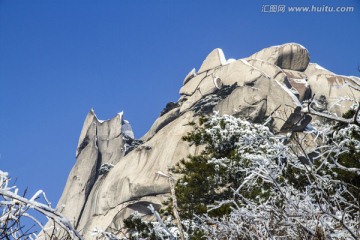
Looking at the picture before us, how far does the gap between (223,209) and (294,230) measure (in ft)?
39.7

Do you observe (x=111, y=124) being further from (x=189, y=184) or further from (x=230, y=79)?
(x=189, y=184)

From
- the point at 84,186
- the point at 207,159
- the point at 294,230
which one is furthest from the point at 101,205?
the point at 294,230

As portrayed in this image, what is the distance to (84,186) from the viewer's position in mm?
54531

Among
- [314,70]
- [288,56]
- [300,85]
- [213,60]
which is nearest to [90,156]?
[213,60]

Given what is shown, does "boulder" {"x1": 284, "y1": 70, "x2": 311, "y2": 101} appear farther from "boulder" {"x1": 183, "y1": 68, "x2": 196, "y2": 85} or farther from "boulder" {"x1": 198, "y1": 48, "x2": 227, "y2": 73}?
"boulder" {"x1": 183, "y1": 68, "x2": 196, "y2": 85}

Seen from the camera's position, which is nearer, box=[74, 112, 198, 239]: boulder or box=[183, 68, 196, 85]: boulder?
box=[74, 112, 198, 239]: boulder

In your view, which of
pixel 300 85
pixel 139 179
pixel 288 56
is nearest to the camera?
pixel 139 179

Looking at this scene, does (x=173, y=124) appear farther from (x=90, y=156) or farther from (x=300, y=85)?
(x=300, y=85)

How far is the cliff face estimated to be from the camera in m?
44.6

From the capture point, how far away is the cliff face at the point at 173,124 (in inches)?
1754

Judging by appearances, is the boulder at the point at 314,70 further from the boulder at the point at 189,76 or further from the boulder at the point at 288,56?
the boulder at the point at 189,76

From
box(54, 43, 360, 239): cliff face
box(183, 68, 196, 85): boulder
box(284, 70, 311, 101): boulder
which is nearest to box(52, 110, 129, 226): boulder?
box(54, 43, 360, 239): cliff face

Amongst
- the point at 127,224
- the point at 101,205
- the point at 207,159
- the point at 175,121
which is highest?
the point at 175,121

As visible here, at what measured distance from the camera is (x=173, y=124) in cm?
4888
